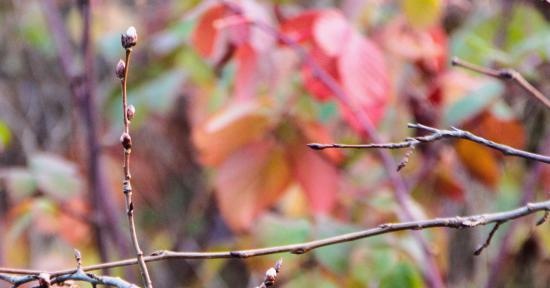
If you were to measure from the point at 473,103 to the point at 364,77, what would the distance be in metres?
0.22

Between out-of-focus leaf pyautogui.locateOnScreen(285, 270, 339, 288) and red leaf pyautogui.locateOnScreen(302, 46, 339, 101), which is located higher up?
red leaf pyautogui.locateOnScreen(302, 46, 339, 101)

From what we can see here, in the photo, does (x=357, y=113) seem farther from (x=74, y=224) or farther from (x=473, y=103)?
(x=74, y=224)

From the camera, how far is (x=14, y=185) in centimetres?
168

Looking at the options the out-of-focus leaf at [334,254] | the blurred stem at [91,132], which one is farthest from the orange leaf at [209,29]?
the out-of-focus leaf at [334,254]

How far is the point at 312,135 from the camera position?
4.69 feet

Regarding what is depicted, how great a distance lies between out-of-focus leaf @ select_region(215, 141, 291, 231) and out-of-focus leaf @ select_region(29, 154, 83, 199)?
0.36 metres

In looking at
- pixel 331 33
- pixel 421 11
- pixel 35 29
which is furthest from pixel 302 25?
pixel 35 29

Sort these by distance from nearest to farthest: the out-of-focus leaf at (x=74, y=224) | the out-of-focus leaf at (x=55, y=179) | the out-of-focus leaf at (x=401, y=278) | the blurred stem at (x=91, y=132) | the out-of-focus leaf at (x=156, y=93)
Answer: the out-of-focus leaf at (x=401, y=278), the blurred stem at (x=91, y=132), the out-of-focus leaf at (x=55, y=179), the out-of-focus leaf at (x=156, y=93), the out-of-focus leaf at (x=74, y=224)

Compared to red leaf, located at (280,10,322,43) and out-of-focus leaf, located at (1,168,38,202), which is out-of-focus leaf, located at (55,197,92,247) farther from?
red leaf, located at (280,10,322,43)

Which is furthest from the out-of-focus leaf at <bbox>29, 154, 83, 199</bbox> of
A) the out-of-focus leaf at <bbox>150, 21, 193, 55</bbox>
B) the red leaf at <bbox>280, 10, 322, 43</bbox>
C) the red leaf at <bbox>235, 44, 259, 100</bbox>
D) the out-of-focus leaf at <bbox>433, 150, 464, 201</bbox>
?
the out-of-focus leaf at <bbox>433, 150, 464, 201</bbox>

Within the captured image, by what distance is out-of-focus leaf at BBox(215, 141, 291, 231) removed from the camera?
56.1 inches

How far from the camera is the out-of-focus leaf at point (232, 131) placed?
4.49 ft

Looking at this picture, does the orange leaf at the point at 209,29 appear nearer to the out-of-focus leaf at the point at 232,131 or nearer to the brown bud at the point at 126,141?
the out-of-focus leaf at the point at 232,131

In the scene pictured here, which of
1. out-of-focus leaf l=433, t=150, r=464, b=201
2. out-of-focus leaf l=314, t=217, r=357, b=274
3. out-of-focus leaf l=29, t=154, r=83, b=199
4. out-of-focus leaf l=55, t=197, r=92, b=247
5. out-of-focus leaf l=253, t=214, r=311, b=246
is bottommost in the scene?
out-of-focus leaf l=314, t=217, r=357, b=274
